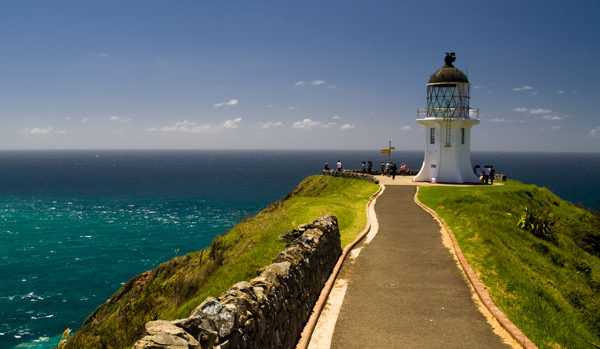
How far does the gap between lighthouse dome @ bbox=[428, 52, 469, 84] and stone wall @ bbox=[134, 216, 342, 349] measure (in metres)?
33.1

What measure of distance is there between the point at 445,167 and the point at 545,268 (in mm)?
24682

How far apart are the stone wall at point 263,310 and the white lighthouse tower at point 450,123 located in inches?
1246

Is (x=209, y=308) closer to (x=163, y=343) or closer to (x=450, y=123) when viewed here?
(x=163, y=343)

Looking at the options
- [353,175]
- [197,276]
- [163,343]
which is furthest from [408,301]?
[353,175]

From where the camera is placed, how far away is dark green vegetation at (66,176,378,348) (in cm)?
1488

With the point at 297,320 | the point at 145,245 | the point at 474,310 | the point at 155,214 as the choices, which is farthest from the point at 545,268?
the point at 155,214

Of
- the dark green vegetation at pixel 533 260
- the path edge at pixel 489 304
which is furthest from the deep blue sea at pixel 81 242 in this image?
the dark green vegetation at pixel 533 260

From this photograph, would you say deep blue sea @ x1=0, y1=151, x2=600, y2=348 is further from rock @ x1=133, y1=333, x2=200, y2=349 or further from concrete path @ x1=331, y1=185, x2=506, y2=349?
rock @ x1=133, y1=333, x2=200, y2=349

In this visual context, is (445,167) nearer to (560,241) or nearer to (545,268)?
(560,241)

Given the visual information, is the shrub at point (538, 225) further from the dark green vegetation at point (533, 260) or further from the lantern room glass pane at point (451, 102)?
the lantern room glass pane at point (451, 102)

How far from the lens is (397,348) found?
9.48m

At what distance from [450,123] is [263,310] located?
38.2 meters

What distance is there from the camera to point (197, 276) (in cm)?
1836

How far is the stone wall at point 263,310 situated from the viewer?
19.4ft
